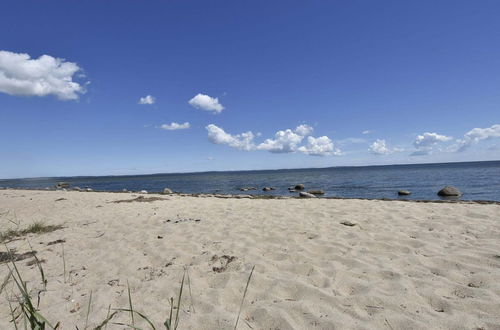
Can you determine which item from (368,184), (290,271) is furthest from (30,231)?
(368,184)

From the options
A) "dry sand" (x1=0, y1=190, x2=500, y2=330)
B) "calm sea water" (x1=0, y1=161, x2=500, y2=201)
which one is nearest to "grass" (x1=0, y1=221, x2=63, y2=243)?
"dry sand" (x1=0, y1=190, x2=500, y2=330)

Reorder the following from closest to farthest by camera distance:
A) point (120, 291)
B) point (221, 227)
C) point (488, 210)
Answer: point (120, 291) → point (221, 227) → point (488, 210)

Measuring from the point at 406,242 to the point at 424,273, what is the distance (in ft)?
4.76

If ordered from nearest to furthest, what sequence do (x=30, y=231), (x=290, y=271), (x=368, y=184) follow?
(x=290, y=271) → (x=30, y=231) → (x=368, y=184)

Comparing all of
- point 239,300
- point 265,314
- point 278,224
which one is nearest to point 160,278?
point 239,300

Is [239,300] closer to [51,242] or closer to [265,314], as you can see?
[265,314]

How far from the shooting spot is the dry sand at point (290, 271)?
2.92 meters

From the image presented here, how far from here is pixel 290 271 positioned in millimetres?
4055

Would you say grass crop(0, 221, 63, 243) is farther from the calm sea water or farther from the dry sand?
the calm sea water

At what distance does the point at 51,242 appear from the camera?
6.15 m

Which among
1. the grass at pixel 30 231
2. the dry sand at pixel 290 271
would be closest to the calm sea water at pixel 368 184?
the dry sand at pixel 290 271

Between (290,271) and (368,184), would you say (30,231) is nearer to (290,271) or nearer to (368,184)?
(290,271)

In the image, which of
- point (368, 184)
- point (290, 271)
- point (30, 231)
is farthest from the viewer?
point (368, 184)

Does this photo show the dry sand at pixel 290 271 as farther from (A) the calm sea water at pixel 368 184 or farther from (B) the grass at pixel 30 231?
(A) the calm sea water at pixel 368 184
